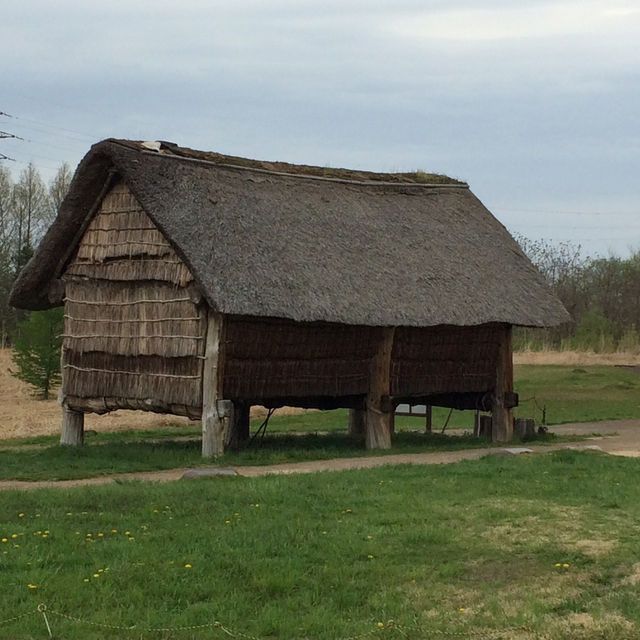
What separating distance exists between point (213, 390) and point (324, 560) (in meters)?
8.71

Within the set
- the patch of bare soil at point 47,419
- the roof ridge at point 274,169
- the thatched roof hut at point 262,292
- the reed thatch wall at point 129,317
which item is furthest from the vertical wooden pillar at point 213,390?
the patch of bare soil at point 47,419

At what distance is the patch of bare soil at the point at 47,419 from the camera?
82.9ft

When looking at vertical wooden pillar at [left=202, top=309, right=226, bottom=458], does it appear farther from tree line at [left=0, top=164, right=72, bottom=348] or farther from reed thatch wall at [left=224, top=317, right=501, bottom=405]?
tree line at [left=0, top=164, right=72, bottom=348]

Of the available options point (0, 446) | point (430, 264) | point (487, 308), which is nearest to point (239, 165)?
point (430, 264)

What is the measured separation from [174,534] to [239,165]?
38.1 ft

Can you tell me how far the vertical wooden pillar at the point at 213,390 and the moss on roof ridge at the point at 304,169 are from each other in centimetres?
350

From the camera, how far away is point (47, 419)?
27.0 meters

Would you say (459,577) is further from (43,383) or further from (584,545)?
(43,383)

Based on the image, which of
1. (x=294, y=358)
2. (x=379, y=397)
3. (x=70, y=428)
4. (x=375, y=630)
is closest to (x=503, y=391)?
(x=379, y=397)

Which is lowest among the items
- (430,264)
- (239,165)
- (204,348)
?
(204,348)

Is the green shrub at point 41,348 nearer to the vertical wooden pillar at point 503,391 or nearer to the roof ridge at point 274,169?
the roof ridge at point 274,169

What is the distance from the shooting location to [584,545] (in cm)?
983

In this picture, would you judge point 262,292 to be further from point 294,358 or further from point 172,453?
point 172,453

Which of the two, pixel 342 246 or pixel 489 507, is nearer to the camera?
pixel 489 507
